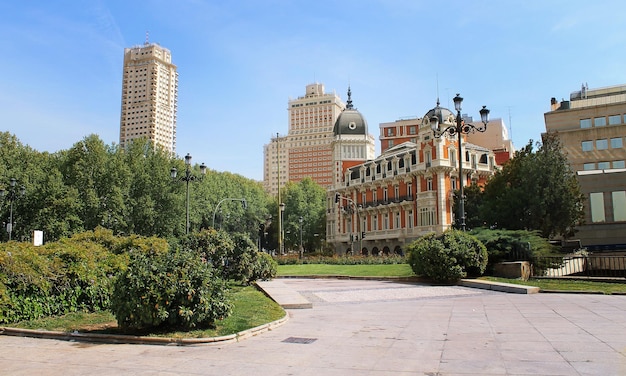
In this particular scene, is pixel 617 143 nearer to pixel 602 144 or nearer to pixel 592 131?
pixel 602 144

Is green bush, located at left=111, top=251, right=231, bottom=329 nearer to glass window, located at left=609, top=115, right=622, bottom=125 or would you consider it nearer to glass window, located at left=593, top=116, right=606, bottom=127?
glass window, located at left=593, top=116, right=606, bottom=127

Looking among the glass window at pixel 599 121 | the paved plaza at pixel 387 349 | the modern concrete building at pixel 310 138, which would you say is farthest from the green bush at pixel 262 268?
the modern concrete building at pixel 310 138

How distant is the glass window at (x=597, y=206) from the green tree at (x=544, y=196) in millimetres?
2065

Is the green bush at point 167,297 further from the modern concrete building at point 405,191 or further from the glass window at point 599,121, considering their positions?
the glass window at point 599,121

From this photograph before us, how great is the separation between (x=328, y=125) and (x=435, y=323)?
476ft

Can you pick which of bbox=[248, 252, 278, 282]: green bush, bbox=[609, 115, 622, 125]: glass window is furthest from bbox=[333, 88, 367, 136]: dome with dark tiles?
bbox=[248, 252, 278, 282]: green bush

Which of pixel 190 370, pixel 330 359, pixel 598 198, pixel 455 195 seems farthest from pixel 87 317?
pixel 455 195

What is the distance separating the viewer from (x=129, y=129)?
142875 mm

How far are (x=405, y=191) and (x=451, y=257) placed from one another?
40.8m

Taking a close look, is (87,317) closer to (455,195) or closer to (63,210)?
(63,210)

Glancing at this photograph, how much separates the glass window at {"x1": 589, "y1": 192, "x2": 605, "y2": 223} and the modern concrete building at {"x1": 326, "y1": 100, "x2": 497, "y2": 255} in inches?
662

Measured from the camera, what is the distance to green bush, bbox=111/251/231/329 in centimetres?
855

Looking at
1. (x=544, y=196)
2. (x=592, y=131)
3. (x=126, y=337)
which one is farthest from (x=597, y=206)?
(x=126, y=337)

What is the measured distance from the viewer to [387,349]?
24.5 feet
